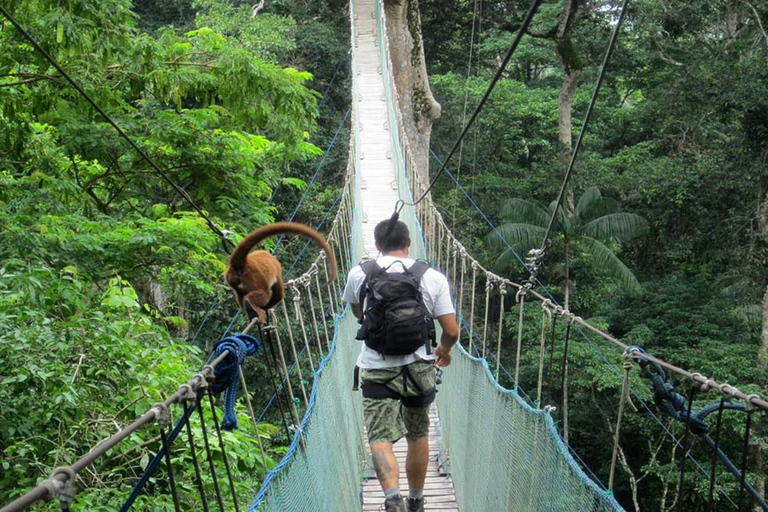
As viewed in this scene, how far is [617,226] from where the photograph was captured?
8938 millimetres

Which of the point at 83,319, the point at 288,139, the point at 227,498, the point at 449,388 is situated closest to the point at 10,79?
the point at 288,139

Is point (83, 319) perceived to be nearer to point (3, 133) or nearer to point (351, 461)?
point (351, 461)

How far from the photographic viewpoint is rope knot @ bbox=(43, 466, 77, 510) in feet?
2.28

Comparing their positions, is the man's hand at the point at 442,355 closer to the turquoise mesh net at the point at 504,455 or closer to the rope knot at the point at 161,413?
the turquoise mesh net at the point at 504,455

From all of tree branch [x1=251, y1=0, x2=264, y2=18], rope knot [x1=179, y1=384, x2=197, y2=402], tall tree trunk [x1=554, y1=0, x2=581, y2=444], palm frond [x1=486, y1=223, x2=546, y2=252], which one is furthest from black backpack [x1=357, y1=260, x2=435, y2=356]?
tree branch [x1=251, y1=0, x2=264, y2=18]

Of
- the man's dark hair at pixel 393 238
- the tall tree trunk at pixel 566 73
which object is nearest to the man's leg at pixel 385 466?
the man's dark hair at pixel 393 238

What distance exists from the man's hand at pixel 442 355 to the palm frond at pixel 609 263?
683 cm

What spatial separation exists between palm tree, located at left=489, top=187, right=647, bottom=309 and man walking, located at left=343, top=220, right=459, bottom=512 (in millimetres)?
6802

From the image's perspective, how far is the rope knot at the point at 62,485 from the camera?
695mm

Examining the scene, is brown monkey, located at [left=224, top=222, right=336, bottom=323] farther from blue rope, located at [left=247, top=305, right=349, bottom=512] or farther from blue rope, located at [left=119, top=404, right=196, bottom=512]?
blue rope, located at [left=119, top=404, right=196, bottom=512]

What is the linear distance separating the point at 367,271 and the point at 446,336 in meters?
0.26

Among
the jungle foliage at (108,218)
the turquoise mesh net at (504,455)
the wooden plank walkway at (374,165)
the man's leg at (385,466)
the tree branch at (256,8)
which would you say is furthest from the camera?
the tree branch at (256,8)

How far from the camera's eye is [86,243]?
3.66 meters

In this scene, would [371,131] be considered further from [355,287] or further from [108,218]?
[355,287]
